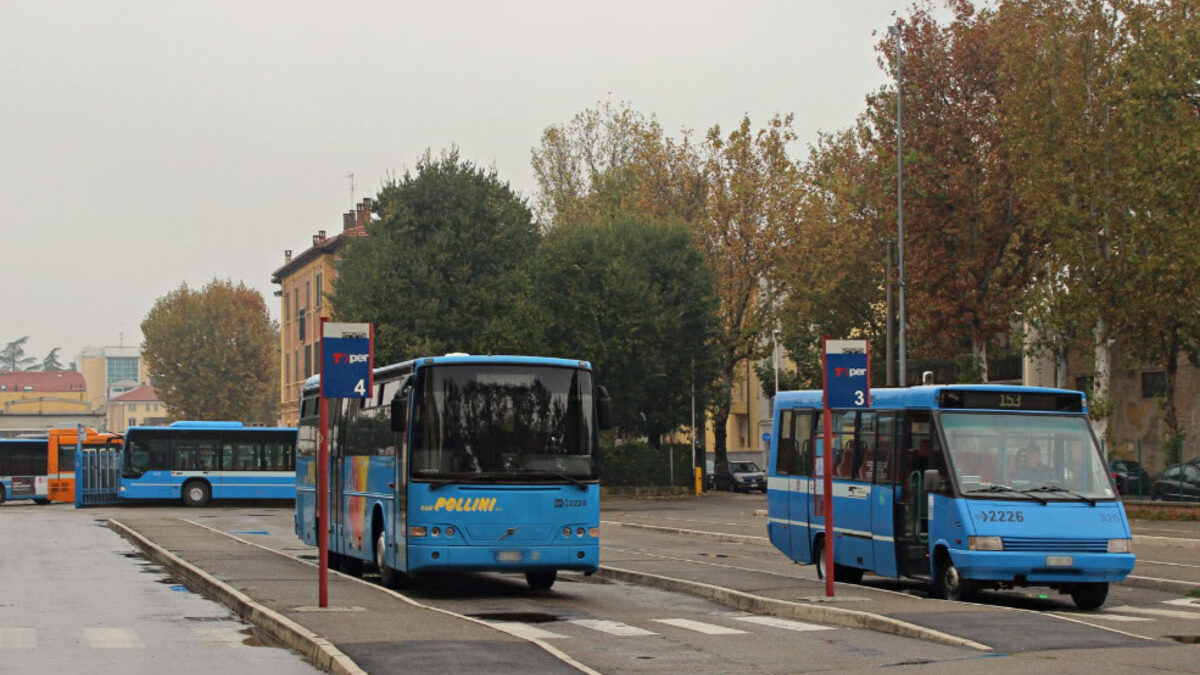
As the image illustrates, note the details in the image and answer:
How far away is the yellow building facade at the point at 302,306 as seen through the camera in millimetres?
97438

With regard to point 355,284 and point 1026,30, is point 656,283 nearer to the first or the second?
point 355,284

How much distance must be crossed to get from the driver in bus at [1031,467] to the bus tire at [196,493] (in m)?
42.4

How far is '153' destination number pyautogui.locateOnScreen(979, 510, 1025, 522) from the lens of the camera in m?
16.8

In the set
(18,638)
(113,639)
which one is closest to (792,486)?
(113,639)

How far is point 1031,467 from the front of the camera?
1738 centimetres

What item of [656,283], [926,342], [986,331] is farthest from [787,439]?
[656,283]

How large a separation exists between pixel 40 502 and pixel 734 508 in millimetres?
28975

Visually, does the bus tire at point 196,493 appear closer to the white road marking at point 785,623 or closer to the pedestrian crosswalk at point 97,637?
the pedestrian crosswalk at point 97,637

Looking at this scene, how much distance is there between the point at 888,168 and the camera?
51.6 m

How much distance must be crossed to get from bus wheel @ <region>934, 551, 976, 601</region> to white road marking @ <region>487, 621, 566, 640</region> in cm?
456

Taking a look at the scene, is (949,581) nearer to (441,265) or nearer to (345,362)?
(345,362)

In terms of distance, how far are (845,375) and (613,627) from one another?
11.5 feet

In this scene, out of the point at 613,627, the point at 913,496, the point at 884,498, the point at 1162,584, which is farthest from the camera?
the point at 1162,584

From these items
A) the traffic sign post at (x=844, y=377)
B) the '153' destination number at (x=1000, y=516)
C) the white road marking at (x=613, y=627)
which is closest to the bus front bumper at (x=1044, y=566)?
the '153' destination number at (x=1000, y=516)
